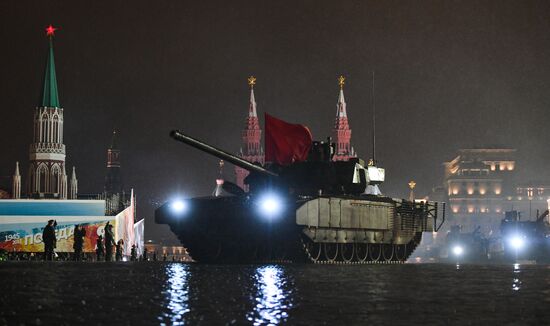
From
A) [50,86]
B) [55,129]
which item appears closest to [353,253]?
[55,129]

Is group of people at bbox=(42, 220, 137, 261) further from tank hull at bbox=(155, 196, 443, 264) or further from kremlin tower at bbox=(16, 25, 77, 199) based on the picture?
kremlin tower at bbox=(16, 25, 77, 199)

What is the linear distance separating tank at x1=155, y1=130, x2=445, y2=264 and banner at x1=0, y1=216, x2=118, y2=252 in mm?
42869

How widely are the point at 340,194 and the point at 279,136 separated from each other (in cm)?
419

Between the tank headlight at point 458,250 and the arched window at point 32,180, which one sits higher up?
the arched window at point 32,180

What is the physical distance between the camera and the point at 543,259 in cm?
8350

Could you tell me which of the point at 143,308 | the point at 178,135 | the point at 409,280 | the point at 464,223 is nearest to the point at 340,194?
the point at 178,135

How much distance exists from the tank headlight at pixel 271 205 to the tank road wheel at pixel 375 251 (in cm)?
635

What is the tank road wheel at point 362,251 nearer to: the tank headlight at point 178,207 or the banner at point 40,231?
the tank headlight at point 178,207

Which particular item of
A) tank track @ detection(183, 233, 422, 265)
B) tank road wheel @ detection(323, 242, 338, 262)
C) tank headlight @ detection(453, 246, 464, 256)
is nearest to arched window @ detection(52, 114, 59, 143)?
tank headlight @ detection(453, 246, 464, 256)

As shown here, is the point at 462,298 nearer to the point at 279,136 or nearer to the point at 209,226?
the point at 209,226

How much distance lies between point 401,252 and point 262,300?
86.0ft

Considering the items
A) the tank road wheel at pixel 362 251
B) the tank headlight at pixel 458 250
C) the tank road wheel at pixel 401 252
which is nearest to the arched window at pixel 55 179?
the tank headlight at pixel 458 250

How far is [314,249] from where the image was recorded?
30906mm

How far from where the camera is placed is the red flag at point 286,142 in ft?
115
